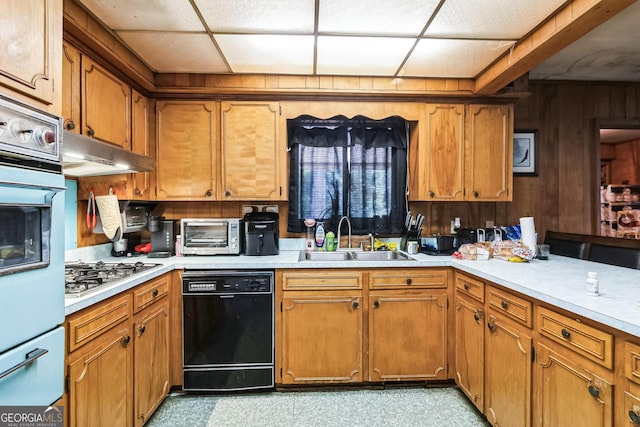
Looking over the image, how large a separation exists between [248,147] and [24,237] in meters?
1.65

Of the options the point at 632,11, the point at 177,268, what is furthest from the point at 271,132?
the point at 632,11

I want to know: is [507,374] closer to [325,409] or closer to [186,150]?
[325,409]

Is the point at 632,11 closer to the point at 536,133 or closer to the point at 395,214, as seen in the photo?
the point at 536,133

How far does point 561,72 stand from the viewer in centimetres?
272

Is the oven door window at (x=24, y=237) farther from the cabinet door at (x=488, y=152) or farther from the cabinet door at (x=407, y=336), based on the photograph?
the cabinet door at (x=488, y=152)

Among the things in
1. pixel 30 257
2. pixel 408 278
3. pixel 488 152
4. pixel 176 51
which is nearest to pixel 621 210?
pixel 488 152

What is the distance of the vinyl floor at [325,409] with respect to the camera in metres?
1.83

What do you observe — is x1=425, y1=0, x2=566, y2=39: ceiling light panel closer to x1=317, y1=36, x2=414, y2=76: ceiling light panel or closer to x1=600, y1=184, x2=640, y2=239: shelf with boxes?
x1=317, y1=36, x2=414, y2=76: ceiling light panel

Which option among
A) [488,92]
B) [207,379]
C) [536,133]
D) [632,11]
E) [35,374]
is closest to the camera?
[35,374]

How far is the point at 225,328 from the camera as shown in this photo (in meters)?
2.07

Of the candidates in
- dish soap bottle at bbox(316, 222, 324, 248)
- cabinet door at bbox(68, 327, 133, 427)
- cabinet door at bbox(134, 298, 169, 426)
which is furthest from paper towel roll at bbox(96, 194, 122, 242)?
dish soap bottle at bbox(316, 222, 324, 248)

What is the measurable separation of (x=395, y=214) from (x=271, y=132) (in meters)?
1.31

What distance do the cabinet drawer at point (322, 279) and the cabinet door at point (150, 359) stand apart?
81cm

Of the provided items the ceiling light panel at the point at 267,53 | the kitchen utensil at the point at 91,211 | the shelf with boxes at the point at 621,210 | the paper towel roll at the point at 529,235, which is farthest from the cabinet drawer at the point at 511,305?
the shelf with boxes at the point at 621,210
